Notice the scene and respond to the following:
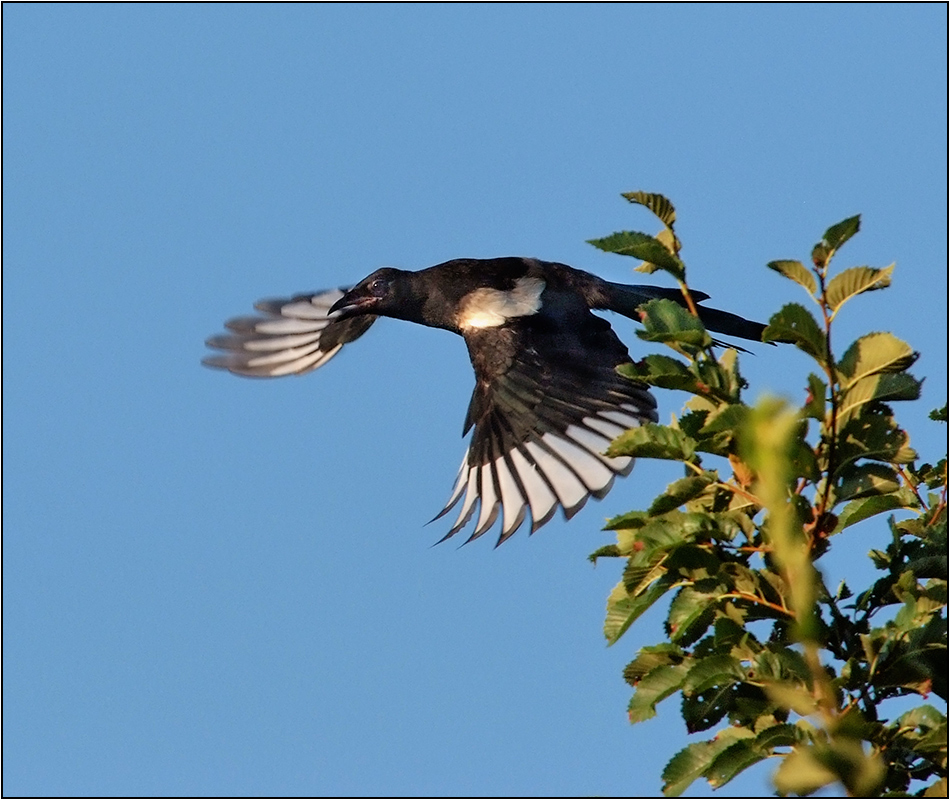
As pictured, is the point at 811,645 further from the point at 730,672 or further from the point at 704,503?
the point at 704,503

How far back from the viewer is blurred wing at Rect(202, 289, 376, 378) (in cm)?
762

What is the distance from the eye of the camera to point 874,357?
8.59 feet

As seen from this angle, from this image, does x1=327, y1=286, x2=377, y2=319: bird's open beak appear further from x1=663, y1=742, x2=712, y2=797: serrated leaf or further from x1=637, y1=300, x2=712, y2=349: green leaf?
x1=663, y1=742, x2=712, y2=797: serrated leaf

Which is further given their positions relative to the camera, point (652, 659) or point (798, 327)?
point (652, 659)

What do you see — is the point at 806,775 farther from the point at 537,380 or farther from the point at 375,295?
the point at 375,295

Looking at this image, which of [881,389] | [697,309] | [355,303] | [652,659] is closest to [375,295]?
[355,303]

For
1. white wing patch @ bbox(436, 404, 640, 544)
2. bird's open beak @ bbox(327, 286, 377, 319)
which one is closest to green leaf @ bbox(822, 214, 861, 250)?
white wing patch @ bbox(436, 404, 640, 544)

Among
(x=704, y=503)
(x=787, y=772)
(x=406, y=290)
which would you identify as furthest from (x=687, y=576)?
(x=406, y=290)

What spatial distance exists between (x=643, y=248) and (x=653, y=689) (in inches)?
40.5

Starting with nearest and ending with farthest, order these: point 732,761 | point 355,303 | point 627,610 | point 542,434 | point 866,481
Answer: point 732,761
point 866,481
point 627,610
point 542,434
point 355,303

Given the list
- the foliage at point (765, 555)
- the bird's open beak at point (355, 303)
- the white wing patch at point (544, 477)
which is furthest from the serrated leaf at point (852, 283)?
the bird's open beak at point (355, 303)

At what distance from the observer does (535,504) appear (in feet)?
17.3

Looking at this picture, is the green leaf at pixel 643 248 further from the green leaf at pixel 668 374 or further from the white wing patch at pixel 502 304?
the white wing patch at pixel 502 304

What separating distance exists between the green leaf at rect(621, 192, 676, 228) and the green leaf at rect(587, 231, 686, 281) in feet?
0.21
